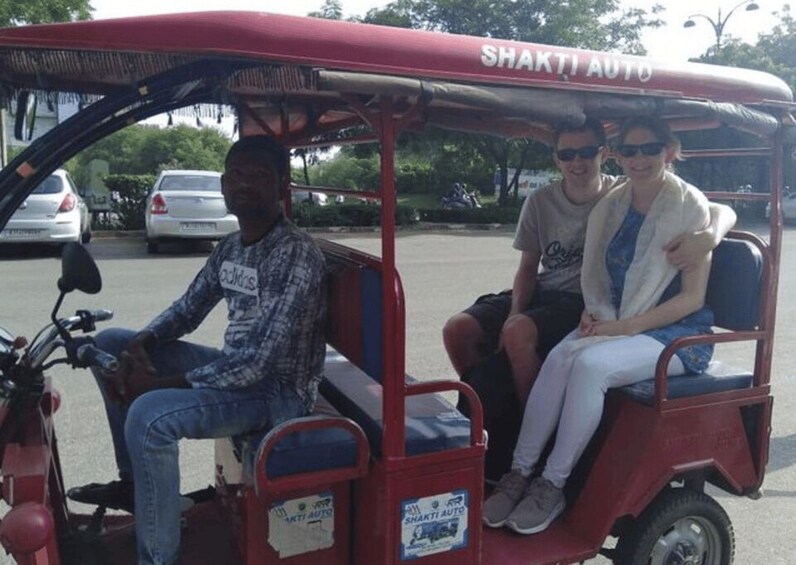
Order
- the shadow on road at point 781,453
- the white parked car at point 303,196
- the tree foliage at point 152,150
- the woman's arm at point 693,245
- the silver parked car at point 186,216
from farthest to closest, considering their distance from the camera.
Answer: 1. the tree foliage at point 152,150
2. the silver parked car at point 186,216
3. the shadow on road at point 781,453
4. the white parked car at point 303,196
5. the woman's arm at point 693,245

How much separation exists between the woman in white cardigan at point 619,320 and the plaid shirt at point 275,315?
88 cm

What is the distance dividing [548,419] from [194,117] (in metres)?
1.73

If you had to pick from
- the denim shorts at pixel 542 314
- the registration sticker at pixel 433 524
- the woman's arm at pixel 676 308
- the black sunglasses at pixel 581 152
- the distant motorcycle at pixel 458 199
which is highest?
the black sunglasses at pixel 581 152

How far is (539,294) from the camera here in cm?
357

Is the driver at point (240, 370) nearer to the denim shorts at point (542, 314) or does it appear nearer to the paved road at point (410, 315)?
the denim shorts at point (542, 314)

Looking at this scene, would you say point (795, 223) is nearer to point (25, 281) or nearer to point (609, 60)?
point (25, 281)

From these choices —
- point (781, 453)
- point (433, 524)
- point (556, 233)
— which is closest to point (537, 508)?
point (433, 524)

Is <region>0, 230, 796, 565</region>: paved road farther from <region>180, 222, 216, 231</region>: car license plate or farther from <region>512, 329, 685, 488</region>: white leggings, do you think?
<region>512, 329, 685, 488</region>: white leggings

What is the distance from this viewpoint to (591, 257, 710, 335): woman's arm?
2945 mm

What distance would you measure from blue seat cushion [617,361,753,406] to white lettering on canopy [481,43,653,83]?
1.10 meters

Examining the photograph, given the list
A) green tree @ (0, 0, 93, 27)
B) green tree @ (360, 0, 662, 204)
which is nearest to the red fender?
green tree @ (0, 0, 93, 27)

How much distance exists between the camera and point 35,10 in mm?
12656

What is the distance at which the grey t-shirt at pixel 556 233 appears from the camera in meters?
3.42

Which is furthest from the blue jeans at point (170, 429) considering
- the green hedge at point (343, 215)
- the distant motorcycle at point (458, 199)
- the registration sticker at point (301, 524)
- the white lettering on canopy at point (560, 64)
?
the distant motorcycle at point (458, 199)
